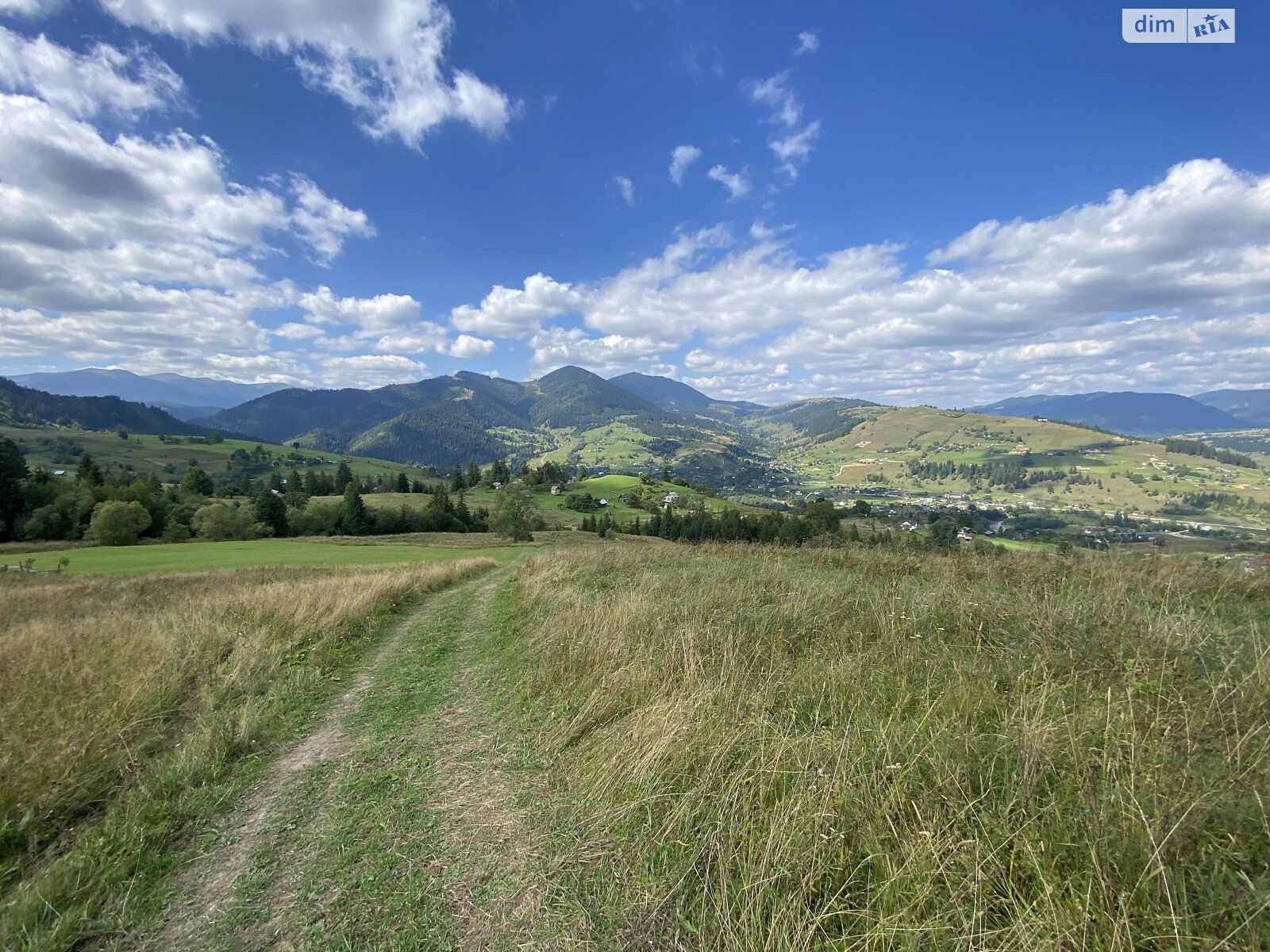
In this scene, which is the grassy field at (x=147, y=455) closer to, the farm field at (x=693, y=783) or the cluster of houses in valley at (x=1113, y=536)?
the farm field at (x=693, y=783)

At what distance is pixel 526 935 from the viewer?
9.92 feet

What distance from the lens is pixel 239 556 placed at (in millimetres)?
35875

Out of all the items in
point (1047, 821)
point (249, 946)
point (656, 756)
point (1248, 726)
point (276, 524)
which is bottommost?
point (276, 524)

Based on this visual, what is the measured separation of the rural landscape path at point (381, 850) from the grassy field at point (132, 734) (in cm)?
37

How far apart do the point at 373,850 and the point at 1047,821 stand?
4.75 meters

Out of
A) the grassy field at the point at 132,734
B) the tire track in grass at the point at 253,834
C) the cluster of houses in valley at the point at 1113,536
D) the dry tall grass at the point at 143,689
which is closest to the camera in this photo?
the tire track in grass at the point at 253,834

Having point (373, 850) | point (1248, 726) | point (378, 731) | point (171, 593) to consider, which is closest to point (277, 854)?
point (373, 850)

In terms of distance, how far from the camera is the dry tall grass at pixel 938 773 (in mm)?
2453

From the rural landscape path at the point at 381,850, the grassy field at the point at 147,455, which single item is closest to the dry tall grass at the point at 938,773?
the rural landscape path at the point at 381,850

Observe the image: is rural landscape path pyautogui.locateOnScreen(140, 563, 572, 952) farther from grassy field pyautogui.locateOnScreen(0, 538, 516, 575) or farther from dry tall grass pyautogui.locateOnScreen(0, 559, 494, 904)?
grassy field pyautogui.locateOnScreen(0, 538, 516, 575)

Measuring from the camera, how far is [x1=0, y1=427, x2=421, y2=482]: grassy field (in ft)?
482

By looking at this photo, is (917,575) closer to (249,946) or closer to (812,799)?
(812,799)

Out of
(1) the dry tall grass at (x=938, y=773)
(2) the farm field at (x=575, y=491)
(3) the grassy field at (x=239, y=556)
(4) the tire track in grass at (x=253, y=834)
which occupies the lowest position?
(2) the farm field at (x=575, y=491)

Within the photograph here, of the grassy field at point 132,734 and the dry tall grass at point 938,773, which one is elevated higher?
the dry tall grass at point 938,773
